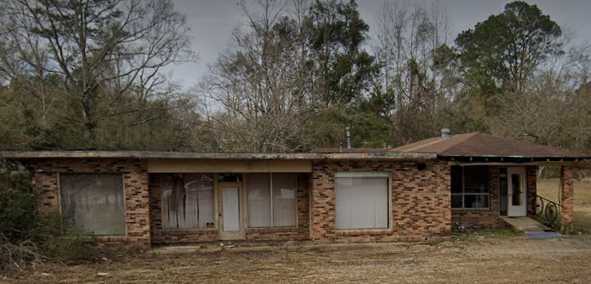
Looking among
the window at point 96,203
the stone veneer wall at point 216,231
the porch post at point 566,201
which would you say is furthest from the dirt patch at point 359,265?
the window at point 96,203

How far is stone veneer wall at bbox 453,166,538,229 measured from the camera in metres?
14.0

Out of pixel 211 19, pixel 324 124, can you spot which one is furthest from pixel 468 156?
pixel 211 19

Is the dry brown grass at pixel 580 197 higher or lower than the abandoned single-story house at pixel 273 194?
lower

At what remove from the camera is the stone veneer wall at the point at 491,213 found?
553 inches

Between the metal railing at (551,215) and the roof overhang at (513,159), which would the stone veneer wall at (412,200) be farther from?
the metal railing at (551,215)

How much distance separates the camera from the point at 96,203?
11.2m

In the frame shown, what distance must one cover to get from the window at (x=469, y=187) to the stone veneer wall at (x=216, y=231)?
210 inches

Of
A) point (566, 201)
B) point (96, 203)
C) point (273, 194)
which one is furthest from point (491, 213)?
point (96, 203)

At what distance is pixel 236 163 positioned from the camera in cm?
1152

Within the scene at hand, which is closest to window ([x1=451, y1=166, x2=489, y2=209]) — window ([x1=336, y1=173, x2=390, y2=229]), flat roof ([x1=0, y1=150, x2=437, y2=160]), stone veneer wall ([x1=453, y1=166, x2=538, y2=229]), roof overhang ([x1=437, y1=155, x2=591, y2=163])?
stone veneer wall ([x1=453, y1=166, x2=538, y2=229])

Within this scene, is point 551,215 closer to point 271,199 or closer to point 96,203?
point 271,199

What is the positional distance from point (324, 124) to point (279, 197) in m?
13.0

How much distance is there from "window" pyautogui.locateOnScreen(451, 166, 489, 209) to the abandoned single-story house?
4.27ft

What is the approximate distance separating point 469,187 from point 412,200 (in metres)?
3.25
